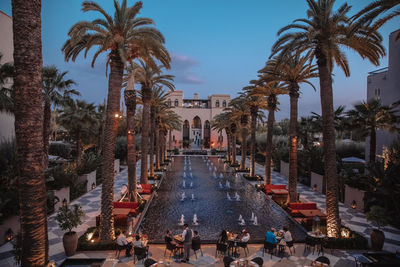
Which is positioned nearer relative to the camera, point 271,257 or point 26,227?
point 26,227

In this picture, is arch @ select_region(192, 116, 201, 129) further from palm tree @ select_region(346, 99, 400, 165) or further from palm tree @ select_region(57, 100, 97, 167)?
palm tree @ select_region(346, 99, 400, 165)

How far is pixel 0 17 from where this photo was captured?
1695 centimetres

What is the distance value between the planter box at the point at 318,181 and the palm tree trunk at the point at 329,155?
10.1 meters

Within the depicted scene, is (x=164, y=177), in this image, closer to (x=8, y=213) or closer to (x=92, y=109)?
(x=92, y=109)

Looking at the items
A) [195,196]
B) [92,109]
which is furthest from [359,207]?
[92,109]

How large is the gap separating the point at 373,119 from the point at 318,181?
6.56m

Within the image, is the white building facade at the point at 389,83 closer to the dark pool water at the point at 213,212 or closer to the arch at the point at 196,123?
the dark pool water at the point at 213,212

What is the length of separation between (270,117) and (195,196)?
28.9ft

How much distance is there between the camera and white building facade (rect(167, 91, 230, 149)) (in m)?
74.6

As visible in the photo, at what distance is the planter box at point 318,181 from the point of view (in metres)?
20.3

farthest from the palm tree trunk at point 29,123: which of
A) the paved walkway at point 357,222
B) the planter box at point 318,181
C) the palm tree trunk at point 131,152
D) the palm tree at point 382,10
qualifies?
the planter box at point 318,181

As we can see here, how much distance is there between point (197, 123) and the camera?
78.2 m

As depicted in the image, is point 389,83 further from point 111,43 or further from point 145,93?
point 111,43

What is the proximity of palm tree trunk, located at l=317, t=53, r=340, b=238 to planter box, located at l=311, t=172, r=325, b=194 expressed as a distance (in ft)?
33.0
